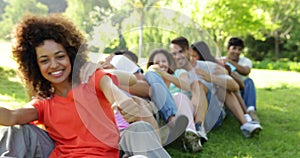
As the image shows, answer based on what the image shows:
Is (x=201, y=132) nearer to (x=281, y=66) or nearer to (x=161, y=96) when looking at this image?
(x=161, y=96)

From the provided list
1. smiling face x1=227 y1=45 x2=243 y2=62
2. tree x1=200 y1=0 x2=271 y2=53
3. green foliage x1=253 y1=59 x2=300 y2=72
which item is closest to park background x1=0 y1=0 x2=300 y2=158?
smiling face x1=227 y1=45 x2=243 y2=62

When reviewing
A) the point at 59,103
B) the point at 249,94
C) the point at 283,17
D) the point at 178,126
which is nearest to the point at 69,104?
the point at 59,103

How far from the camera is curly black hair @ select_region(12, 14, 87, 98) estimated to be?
87.6 inches

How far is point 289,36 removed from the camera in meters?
25.2

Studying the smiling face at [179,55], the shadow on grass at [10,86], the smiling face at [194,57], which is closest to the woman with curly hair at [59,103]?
the smiling face at [179,55]

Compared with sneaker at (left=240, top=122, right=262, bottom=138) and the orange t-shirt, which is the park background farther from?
the orange t-shirt

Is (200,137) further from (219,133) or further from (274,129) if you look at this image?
(274,129)

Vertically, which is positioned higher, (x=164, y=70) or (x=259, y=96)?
(x=164, y=70)

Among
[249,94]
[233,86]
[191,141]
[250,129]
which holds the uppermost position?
[233,86]

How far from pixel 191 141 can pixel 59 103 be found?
1.44m

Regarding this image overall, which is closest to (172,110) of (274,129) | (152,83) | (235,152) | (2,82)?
(152,83)

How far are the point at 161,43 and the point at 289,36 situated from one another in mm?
24282

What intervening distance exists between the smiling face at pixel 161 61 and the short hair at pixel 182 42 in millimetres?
155

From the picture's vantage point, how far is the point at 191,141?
3.31 metres
